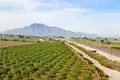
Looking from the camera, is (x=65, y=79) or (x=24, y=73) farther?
(x=24, y=73)

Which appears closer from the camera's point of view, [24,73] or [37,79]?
[37,79]

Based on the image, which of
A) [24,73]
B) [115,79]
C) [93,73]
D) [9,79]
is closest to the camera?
[9,79]

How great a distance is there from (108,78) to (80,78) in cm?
230

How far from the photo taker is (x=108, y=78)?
2209 cm

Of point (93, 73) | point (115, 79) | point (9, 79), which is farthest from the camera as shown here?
point (93, 73)

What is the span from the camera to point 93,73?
24.7 meters

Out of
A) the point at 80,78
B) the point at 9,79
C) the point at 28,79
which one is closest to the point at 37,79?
the point at 28,79

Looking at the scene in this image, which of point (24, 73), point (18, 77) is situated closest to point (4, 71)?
point (24, 73)

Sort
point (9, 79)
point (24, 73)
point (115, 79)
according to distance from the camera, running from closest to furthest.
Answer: point (9, 79), point (115, 79), point (24, 73)

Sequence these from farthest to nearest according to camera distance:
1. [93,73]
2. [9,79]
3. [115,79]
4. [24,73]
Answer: [93,73] → [24,73] → [115,79] → [9,79]

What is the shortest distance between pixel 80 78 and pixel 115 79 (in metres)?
2.80

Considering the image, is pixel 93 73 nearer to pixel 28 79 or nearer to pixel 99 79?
pixel 99 79

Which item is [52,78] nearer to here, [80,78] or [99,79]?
[80,78]

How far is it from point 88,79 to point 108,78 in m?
2.07
